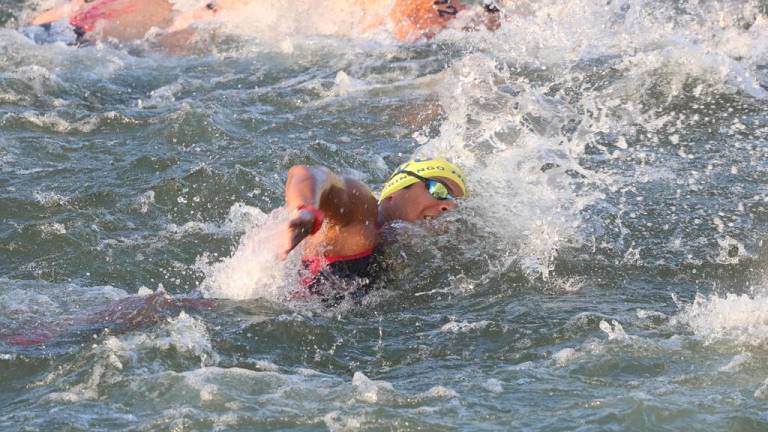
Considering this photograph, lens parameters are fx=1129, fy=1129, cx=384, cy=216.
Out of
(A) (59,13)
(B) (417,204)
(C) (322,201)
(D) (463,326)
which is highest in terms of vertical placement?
(A) (59,13)

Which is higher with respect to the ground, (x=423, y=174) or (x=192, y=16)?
(x=192, y=16)

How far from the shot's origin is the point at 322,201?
5.82 meters

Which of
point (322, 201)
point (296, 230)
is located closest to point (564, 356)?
point (296, 230)

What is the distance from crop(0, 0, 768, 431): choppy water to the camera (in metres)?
4.84

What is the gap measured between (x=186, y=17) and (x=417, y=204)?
281 inches

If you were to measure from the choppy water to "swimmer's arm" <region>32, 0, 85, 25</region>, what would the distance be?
59.9 inches

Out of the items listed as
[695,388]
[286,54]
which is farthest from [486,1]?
[695,388]

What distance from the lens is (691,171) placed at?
8.28 metres

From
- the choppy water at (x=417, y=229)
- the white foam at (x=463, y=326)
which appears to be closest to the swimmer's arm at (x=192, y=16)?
the choppy water at (x=417, y=229)

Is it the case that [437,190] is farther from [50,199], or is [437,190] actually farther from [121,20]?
[121,20]

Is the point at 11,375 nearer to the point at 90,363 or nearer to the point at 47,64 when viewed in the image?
the point at 90,363

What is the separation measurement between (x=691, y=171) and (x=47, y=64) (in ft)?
21.7

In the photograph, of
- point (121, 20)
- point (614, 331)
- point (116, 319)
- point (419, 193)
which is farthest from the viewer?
point (121, 20)

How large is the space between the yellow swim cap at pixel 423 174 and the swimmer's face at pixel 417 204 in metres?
0.05
